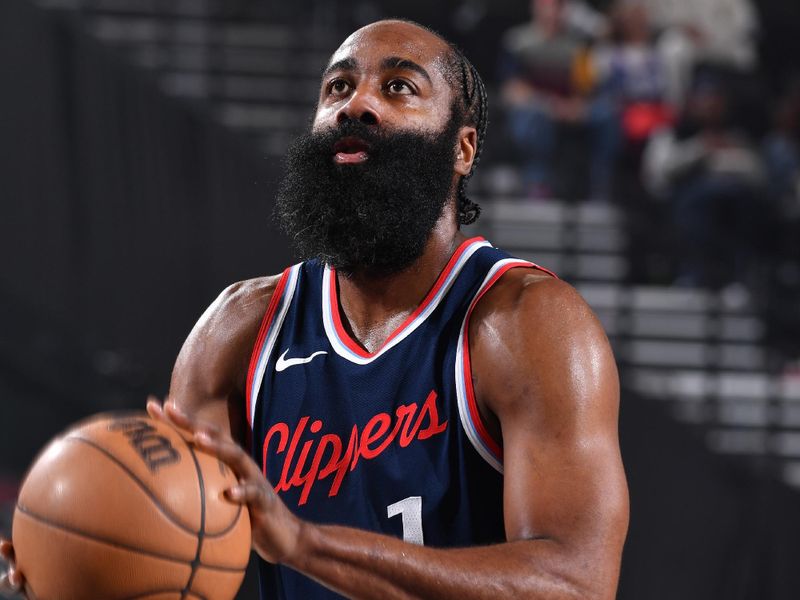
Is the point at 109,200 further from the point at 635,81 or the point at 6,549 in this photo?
the point at 6,549

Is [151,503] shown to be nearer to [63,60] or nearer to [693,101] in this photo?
[63,60]

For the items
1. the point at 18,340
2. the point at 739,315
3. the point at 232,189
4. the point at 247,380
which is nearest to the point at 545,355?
the point at 247,380

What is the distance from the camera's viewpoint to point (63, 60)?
755 centimetres

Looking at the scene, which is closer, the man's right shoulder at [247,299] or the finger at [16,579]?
the finger at [16,579]

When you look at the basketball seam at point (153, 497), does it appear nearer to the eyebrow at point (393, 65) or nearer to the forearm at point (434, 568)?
the forearm at point (434, 568)

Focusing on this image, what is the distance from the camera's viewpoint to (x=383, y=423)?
287 cm

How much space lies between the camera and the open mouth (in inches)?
120

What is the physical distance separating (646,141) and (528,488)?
5716mm

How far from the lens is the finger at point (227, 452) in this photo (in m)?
2.24

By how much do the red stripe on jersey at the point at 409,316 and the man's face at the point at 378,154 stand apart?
90 millimetres

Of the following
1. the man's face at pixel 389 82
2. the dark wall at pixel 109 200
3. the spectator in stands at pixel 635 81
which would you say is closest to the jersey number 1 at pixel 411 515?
the man's face at pixel 389 82

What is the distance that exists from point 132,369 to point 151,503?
17.8 ft

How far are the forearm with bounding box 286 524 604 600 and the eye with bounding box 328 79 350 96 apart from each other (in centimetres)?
120

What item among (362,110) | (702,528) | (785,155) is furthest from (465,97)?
(785,155)
